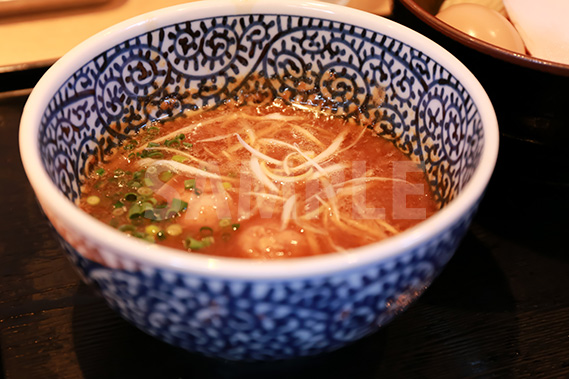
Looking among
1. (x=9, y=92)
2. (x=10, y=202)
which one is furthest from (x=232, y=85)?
(x=9, y=92)

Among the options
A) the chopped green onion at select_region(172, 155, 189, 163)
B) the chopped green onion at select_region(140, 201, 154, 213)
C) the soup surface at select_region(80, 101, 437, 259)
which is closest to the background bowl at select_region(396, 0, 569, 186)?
the soup surface at select_region(80, 101, 437, 259)

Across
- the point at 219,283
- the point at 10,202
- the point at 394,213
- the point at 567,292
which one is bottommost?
the point at 10,202

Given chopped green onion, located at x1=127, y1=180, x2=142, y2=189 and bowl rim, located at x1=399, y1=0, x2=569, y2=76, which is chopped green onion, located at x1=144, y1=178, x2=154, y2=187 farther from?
bowl rim, located at x1=399, y1=0, x2=569, y2=76

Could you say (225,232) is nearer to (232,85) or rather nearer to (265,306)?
(265,306)

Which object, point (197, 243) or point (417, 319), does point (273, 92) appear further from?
point (417, 319)

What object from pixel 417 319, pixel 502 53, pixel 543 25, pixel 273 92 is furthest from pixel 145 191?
pixel 543 25
